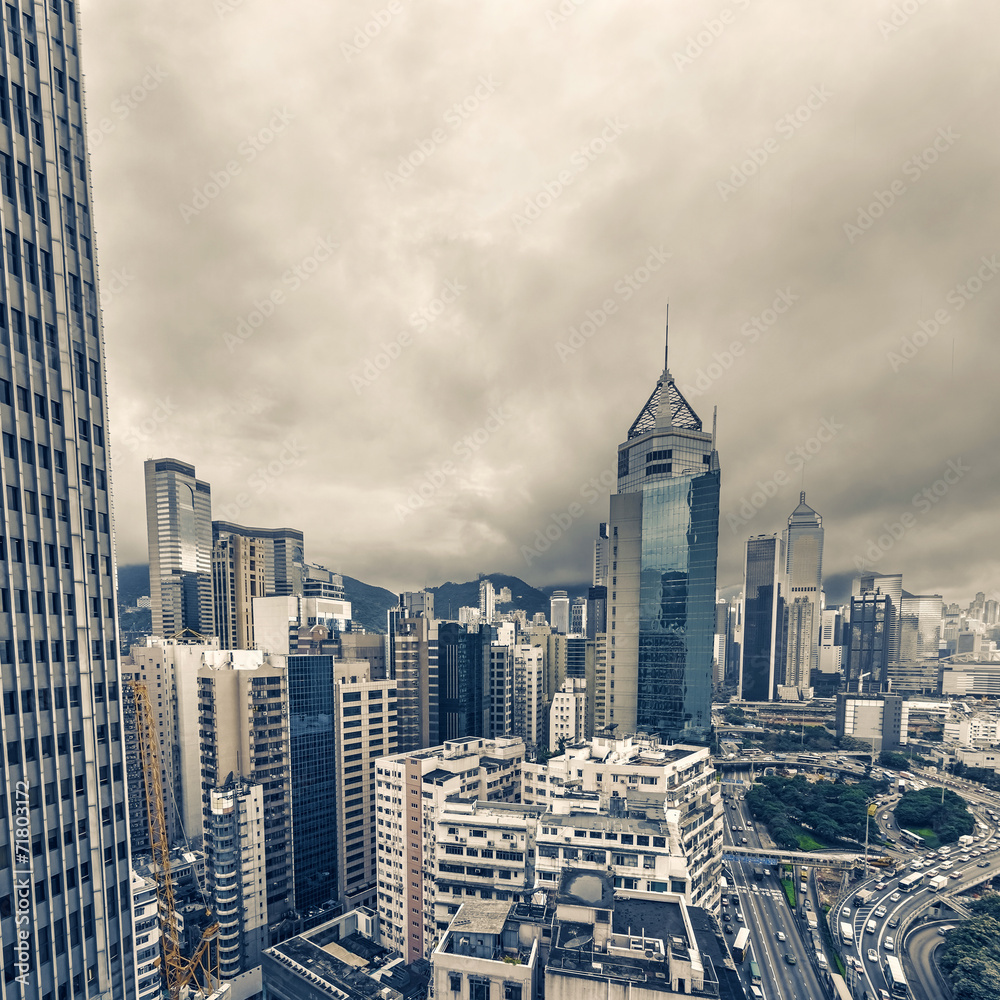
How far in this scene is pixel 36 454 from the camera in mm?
21891

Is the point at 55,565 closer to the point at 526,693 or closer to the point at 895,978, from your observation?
the point at 895,978

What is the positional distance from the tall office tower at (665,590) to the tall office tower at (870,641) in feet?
417

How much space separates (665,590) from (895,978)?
5526 centimetres

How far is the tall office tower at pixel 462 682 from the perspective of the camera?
3354 inches

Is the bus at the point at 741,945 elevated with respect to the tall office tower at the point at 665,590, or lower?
lower

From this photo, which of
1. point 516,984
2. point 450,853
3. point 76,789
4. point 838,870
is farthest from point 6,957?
point 838,870

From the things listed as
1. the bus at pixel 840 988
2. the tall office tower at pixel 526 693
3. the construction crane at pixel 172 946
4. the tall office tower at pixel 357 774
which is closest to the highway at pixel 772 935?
the bus at pixel 840 988

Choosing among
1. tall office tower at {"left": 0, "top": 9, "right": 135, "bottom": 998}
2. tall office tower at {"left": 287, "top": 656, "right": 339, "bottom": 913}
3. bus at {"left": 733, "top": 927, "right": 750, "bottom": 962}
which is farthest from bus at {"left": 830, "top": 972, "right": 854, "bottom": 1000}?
tall office tower at {"left": 0, "top": 9, "right": 135, "bottom": 998}

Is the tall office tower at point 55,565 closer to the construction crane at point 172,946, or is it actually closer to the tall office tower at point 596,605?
the construction crane at point 172,946

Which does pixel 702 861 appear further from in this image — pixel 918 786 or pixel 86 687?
pixel 918 786

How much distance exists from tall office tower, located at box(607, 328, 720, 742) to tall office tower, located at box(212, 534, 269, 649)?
3833 inches

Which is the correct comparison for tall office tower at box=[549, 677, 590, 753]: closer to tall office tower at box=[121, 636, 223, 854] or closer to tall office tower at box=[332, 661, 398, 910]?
tall office tower at box=[332, 661, 398, 910]

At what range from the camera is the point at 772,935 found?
180 feet

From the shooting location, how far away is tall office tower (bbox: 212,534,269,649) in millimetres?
131250
